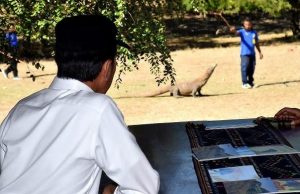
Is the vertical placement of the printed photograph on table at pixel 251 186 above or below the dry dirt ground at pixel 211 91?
above

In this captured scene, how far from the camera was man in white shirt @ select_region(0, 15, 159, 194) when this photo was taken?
5.74 ft

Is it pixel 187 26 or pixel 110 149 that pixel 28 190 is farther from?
pixel 187 26

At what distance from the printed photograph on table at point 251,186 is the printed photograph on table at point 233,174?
48 millimetres

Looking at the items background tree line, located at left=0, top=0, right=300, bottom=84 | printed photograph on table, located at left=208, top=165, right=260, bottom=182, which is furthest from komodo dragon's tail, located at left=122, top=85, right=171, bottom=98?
Result: printed photograph on table, located at left=208, top=165, right=260, bottom=182

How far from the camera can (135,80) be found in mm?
13406

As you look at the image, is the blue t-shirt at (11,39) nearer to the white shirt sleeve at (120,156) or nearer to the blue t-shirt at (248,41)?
the white shirt sleeve at (120,156)

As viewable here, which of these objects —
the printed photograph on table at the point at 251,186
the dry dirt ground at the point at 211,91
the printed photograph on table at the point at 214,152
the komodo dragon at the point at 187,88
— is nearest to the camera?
the printed photograph on table at the point at 251,186

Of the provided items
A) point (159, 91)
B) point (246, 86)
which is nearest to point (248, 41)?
point (246, 86)

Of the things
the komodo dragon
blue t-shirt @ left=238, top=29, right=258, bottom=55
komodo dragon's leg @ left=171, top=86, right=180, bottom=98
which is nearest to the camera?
the komodo dragon

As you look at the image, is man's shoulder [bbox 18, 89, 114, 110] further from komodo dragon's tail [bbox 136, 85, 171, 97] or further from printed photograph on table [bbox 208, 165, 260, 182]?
komodo dragon's tail [bbox 136, 85, 171, 97]

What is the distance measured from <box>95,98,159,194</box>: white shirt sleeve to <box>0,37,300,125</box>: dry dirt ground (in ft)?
22.5

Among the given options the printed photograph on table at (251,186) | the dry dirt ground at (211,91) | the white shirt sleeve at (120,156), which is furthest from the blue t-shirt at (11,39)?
the white shirt sleeve at (120,156)

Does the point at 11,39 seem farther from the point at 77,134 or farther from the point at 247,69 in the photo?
the point at 247,69

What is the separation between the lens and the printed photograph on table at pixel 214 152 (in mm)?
2814
